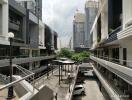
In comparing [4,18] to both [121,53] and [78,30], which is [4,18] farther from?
[78,30]

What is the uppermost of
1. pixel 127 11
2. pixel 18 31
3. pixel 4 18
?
pixel 4 18

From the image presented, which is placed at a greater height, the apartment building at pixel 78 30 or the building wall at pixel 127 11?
the apartment building at pixel 78 30

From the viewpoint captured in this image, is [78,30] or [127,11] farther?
[78,30]

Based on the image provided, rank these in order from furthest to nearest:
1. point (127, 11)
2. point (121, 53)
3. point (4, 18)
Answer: point (4, 18), point (121, 53), point (127, 11)

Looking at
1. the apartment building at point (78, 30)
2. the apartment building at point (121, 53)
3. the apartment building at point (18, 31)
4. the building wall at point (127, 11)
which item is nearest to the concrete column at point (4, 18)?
the apartment building at point (18, 31)

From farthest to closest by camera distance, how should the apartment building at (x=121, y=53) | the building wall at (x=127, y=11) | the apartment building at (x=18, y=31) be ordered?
the apartment building at (x=18, y=31), the building wall at (x=127, y=11), the apartment building at (x=121, y=53)

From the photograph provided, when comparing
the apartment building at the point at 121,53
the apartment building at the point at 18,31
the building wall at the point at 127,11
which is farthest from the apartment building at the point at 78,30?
the building wall at the point at 127,11

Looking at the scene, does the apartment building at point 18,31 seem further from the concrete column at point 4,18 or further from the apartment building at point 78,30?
the apartment building at point 78,30

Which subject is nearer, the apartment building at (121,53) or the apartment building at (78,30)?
the apartment building at (121,53)

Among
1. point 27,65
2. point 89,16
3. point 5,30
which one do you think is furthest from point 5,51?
point 89,16

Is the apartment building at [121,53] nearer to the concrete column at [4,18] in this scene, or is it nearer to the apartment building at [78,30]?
the concrete column at [4,18]

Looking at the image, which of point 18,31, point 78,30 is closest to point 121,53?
point 18,31

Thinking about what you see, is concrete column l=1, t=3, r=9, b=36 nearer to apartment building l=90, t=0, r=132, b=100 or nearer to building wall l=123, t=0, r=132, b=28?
apartment building l=90, t=0, r=132, b=100

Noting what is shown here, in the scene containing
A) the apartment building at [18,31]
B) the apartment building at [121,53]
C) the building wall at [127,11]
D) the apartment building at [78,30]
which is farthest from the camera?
the apartment building at [78,30]
